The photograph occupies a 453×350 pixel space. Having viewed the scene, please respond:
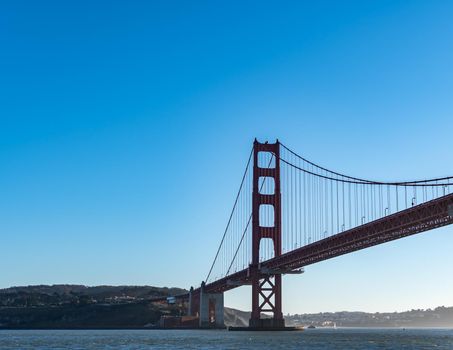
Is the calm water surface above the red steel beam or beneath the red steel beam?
beneath

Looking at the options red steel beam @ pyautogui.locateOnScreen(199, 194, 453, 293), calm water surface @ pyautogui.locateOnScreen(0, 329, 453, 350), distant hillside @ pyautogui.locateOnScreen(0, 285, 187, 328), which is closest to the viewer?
red steel beam @ pyautogui.locateOnScreen(199, 194, 453, 293)

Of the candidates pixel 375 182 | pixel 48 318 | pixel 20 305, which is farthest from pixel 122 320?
pixel 375 182

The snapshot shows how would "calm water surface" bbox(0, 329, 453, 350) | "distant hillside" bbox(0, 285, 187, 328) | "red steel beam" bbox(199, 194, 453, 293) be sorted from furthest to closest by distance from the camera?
"distant hillside" bbox(0, 285, 187, 328) → "calm water surface" bbox(0, 329, 453, 350) → "red steel beam" bbox(199, 194, 453, 293)

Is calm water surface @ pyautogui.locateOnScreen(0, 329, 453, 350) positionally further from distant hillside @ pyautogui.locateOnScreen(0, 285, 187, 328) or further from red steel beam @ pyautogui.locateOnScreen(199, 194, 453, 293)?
distant hillside @ pyautogui.locateOnScreen(0, 285, 187, 328)

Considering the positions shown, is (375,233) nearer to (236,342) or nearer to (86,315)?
(236,342)

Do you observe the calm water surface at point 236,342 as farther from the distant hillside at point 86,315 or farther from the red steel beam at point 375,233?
the distant hillside at point 86,315

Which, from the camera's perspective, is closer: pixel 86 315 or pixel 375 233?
pixel 375 233

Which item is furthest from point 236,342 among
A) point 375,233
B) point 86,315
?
point 86,315

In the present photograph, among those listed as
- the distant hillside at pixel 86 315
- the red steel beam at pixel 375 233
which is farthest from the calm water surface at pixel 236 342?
the distant hillside at pixel 86 315

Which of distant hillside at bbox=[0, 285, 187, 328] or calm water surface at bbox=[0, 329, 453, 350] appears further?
distant hillside at bbox=[0, 285, 187, 328]

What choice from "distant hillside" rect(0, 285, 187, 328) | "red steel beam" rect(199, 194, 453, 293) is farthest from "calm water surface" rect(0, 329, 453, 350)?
"distant hillside" rect(0, 285, 187, 328)

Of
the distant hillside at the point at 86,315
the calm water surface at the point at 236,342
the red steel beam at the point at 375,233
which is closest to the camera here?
the red steel beam at the point at 375,233
